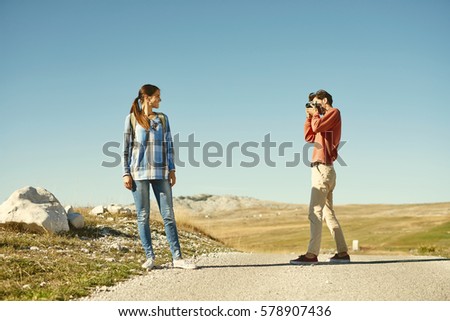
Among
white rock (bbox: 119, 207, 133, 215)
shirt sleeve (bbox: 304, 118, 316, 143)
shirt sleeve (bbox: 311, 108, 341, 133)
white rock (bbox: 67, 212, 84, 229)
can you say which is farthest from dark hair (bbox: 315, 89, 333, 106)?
white rock (bbox: 119, 207, 133, 215)

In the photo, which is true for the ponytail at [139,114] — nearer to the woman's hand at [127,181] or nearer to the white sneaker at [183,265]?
the woman's hand at [127,181]

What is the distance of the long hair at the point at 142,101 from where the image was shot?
24.5 ft

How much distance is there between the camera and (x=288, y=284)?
21.1ft

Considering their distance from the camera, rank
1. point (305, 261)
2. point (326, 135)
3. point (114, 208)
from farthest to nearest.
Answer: point (114, 208), point (305, 261), point (326, 135)

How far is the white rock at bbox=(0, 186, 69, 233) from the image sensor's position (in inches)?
465

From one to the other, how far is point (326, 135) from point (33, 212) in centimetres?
723

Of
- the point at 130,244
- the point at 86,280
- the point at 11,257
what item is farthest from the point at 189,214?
the point at 86,280

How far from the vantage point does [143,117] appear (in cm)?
748

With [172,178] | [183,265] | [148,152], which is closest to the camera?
[148,152]

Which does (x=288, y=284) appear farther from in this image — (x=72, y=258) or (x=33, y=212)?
(x=33, y=212)

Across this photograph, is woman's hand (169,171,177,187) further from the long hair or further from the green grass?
the green grass

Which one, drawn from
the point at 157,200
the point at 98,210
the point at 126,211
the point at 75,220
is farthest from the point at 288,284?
the point at 98,210

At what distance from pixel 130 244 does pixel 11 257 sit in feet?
11.5
